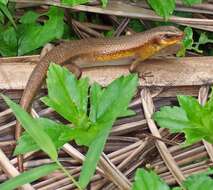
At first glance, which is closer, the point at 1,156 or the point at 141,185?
the point at 141,185

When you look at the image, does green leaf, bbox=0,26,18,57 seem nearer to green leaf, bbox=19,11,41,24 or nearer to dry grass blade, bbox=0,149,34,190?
green leaf, bbox=19,11,41,24

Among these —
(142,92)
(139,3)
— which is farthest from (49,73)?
(139,3)

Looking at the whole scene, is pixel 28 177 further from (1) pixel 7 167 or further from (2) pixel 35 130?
(1) pixel 7 167

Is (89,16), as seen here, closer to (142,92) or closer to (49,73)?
(142,92)

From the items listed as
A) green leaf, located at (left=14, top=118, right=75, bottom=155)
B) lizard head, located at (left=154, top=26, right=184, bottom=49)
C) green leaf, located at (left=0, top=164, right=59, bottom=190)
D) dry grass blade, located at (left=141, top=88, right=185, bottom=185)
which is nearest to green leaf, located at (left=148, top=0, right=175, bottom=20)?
lizard head, located at (left=154, top=26, right=184, bottom=49)

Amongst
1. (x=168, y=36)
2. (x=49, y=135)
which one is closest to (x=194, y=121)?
(x=49, y=135)

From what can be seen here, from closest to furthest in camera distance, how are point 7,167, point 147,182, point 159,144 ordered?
point 147,182 → point 7,167 → point 159,144
